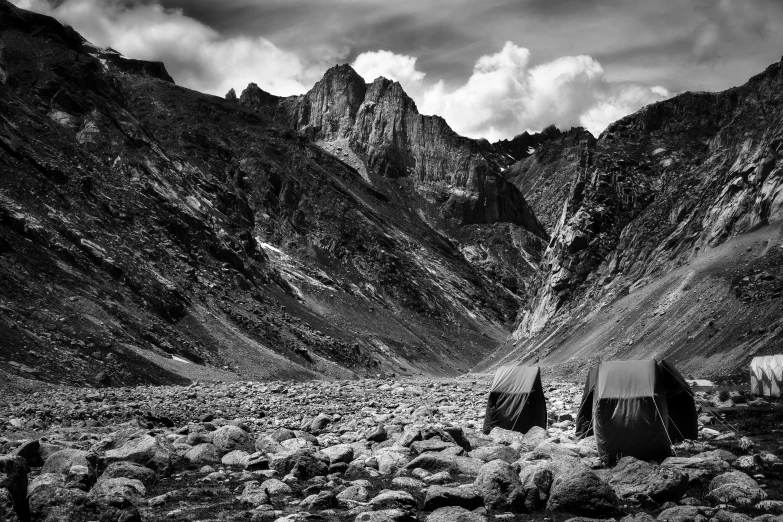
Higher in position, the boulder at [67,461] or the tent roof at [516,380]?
the tent roof at [516,380]

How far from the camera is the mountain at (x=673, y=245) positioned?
209 feet

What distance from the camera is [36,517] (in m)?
15.1

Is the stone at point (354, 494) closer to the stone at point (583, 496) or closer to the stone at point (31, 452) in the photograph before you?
the stone at point (583, 496)

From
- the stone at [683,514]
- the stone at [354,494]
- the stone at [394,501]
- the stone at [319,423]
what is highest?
the stone at [683,514]

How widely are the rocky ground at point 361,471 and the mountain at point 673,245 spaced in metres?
32.6

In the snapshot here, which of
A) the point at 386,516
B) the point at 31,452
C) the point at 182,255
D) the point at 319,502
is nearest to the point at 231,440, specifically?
the point at 31,452

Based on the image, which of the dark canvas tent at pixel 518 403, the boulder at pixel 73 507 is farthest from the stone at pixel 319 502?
the dark canvas tent at pixel 518 403

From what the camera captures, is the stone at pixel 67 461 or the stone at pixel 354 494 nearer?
the stone at pixel 354 494

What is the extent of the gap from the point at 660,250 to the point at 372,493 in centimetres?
8598

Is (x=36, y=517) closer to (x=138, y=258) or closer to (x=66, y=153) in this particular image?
(x=138, y=258)

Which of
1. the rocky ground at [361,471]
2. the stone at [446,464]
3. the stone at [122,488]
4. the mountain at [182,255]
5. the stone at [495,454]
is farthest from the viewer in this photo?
the mountain at [182,255]

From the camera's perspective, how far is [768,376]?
3781 centimetres

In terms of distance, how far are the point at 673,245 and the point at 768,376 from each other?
5948cm

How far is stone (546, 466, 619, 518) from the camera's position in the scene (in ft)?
53.9
